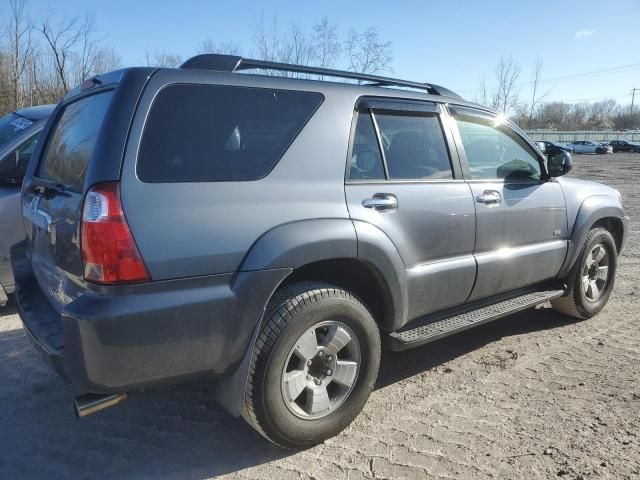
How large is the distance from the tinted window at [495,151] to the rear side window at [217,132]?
1.44 m

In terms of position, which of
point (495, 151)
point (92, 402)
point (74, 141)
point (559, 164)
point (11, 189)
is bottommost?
point (92, 402)

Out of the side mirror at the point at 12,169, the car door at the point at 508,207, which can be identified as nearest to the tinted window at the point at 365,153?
the car door at the point at 508,207

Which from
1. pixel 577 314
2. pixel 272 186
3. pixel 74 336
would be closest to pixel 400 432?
pixel 272 186

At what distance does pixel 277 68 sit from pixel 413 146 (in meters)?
0.98

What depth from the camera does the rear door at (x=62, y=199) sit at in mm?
2326

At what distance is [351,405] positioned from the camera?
2891mm

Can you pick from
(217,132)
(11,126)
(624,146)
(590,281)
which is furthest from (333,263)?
(624,146)

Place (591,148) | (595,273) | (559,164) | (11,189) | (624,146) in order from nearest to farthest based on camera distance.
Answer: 1. (559,164)
2. (11,189)
3. (595,273)
4. (591,148)
5. (624,146)

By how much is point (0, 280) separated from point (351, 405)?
3.46 meters

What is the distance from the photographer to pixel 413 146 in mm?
3326

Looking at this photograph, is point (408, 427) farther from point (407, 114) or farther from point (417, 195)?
Answer: point (407, 114)

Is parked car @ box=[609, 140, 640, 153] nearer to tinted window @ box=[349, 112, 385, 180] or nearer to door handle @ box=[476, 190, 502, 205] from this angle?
door handle @ box=[476, 190, 502, 205]

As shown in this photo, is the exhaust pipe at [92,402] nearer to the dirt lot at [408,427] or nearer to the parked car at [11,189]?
the dirt lot at [408,427]

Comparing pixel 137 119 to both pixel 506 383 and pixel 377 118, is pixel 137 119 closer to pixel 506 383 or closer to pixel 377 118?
pixel 377 118
